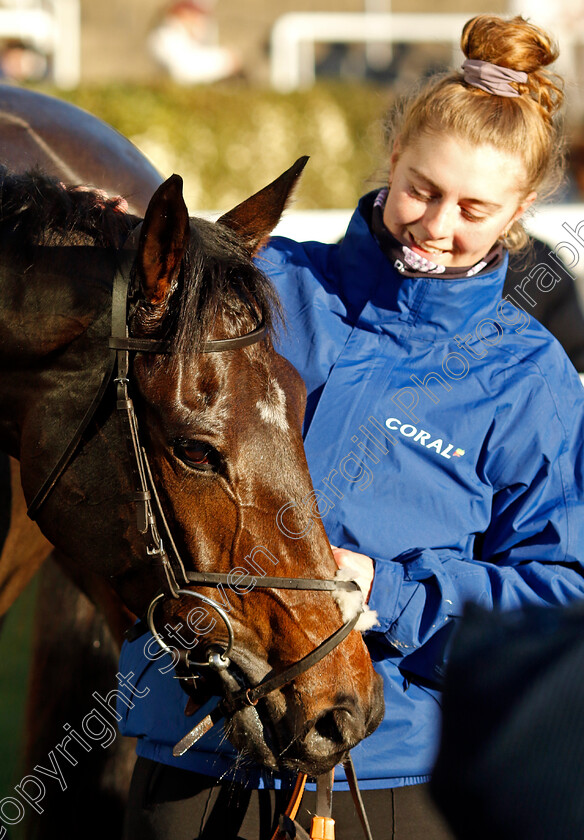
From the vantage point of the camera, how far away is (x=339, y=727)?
58.7 inches

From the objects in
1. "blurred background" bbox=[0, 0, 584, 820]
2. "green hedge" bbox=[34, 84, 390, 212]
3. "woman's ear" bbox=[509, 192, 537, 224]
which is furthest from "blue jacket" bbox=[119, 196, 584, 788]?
"green hedge" bbox=[34, 84, 390, 212]

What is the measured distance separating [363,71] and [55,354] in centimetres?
1123

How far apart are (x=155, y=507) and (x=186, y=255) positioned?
490mm

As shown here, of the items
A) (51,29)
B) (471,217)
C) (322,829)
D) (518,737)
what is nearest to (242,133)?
(51,29)

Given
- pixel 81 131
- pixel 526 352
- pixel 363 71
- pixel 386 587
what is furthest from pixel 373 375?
pixel 363 71

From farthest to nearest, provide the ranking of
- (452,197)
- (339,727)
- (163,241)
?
(452,197) < (163,241) < (339,727)

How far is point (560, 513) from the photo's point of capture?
174 cm

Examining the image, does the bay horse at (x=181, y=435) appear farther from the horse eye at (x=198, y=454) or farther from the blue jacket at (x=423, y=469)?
the blue jacket at (x=423, y=469)

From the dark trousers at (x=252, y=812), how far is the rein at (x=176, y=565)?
0.31ft

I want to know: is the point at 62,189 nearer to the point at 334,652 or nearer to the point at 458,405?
the point at 458,405

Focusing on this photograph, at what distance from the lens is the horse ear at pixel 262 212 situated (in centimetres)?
187

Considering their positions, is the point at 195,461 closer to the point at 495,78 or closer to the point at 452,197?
the point at 452,197

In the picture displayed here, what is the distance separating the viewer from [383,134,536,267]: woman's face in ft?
6.05

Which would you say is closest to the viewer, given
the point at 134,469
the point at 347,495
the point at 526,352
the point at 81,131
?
the point at 134,469
